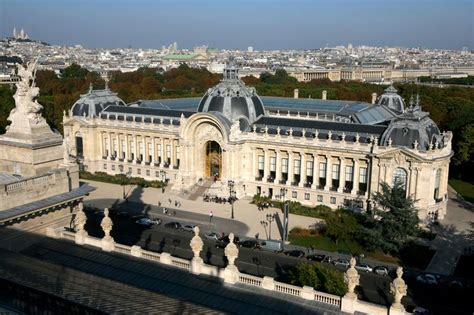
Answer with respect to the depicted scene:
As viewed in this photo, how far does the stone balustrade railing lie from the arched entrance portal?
52.3 m

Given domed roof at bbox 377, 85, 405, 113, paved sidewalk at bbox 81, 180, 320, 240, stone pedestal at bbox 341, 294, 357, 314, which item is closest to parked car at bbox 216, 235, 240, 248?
paved sidewalk at bbox 81, 180, 320, 240

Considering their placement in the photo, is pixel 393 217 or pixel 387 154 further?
pixel 387 154

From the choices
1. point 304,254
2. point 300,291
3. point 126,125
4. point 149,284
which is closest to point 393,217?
point 304,254

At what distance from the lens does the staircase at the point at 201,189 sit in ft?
267

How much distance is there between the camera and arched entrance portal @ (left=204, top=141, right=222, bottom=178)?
84938 mm

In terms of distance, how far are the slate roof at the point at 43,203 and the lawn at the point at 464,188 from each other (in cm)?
6311

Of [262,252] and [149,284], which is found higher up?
[149,284]

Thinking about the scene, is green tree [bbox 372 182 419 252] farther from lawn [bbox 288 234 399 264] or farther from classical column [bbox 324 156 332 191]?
classical column [bbox 324 156 332 191]

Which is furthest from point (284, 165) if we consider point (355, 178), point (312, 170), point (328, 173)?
point (355, 178)

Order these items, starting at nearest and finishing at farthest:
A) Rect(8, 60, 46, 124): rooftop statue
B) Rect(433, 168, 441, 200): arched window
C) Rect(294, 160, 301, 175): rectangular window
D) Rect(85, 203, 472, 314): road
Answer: Rect(8, 60, 46, 124): rooftop statue, Rect(85, 203, 472, 314): road, Rect(433, 168, 441, 200): arched window, Rect(294, 160, 301, 175): rectangular window

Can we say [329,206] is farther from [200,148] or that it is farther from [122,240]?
[122,240]

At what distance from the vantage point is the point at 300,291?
2706 centimetres

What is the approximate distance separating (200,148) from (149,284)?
60.4 meters

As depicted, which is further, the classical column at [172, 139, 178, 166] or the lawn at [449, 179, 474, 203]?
the classical column at [172, 139, 178, 166]
